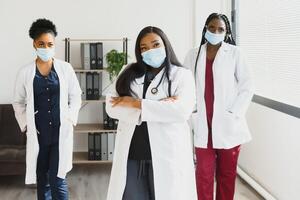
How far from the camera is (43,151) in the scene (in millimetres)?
2818

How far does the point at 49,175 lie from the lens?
9.29 feet

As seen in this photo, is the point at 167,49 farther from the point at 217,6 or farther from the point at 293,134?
the point at 217,6

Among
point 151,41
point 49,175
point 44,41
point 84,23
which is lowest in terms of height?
point 49,175

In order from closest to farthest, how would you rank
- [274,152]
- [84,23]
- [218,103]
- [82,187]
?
1. [218,103]
2. [274,152]
3. [82,187]
4. [84,23]

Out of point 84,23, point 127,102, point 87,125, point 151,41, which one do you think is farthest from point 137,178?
point 84,23

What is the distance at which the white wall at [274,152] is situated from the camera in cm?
306

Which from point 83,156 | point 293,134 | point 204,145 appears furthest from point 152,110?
point 83,156

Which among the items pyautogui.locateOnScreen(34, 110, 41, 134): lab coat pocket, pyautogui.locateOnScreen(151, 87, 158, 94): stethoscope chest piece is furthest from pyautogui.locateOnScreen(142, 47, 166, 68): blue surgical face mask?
pyautogui.locateOnScreen(34, 110, 41, 134): lab coat pocket

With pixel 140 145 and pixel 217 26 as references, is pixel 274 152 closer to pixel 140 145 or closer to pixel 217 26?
pixel 217 26

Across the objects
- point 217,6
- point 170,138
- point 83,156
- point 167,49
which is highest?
point 217,6

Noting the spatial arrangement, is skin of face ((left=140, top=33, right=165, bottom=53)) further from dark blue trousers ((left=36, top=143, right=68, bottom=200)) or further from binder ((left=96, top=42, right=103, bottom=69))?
binder ((left=96, top=42, right=103, bottom=69))

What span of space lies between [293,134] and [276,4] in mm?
1146

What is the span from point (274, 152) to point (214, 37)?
1.29 m

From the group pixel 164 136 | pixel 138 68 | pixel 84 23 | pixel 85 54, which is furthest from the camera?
pixel 84 23
